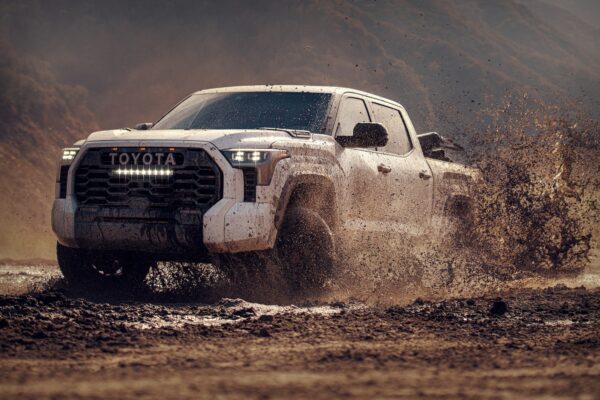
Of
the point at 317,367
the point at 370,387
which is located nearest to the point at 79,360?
the point at 317,367

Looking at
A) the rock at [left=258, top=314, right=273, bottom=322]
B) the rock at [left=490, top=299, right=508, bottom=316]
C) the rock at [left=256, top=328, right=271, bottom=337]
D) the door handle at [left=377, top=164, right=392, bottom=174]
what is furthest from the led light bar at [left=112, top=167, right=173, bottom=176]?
the rock at [left=490, top=299, right=508, bottom=316]

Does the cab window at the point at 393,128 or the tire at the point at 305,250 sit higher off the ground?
the cab window at the point at 393,128

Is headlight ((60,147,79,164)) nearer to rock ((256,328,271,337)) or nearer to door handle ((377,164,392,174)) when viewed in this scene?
door handle ((377,164,392,174))

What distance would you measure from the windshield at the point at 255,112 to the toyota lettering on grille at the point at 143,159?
98cm

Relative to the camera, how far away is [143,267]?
26.0 feet

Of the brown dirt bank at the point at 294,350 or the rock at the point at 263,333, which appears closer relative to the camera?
the brown dirt bank at the point at 294,350

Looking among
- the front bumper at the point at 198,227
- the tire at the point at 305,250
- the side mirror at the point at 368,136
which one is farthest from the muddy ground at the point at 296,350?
the side mirror at the point at 368,136

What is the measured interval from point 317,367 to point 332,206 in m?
3.17

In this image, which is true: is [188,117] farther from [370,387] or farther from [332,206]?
[370,387]

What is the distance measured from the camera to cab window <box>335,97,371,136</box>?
7.66 metres

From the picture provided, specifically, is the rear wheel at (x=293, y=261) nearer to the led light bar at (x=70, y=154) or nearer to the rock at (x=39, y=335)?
the led light bar at (x=70, y=154)

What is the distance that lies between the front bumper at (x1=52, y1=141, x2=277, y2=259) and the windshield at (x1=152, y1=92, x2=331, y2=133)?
106cm

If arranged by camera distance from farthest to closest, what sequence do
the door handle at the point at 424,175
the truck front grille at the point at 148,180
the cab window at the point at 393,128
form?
the door handle at the point at 424,175
the cab window at the point at 393,128
the truck front grille at the point at 148,180

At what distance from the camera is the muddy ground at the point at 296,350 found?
3666 mm
